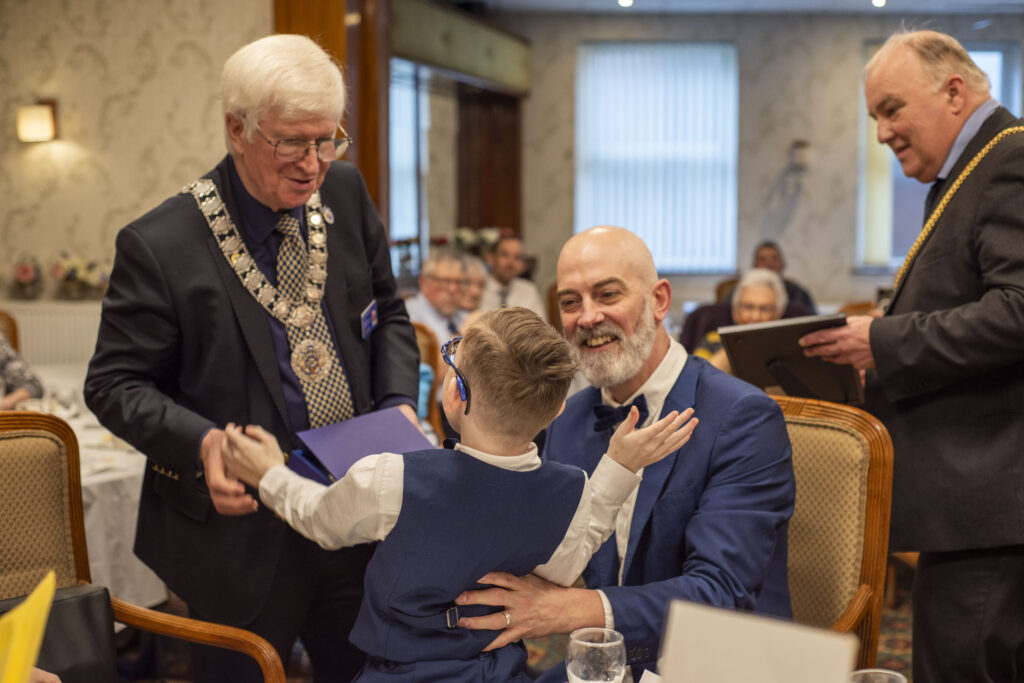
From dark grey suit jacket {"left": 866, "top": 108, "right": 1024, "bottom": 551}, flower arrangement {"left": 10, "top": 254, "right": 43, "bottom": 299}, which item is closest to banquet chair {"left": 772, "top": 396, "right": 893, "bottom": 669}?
dark grey suit jacket {"left": 866, "top": 108, "right": 1024, "bottom": 551}

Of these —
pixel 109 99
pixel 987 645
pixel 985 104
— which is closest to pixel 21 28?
pixel 109 99

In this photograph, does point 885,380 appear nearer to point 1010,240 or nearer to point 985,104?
point 1010,240

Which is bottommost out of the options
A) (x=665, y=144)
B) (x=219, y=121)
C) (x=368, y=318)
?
(x=368, y=318)

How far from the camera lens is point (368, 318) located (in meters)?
1.85

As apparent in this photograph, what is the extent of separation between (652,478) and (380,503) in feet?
1.82

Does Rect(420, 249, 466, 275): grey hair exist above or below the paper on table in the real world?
above

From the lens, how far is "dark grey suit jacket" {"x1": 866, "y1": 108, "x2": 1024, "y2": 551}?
5.87 feet

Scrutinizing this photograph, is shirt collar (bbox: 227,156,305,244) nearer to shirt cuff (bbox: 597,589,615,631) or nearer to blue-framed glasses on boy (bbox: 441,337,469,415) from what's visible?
blue-framed glasses on boy (bbox: 441,337,469,415)

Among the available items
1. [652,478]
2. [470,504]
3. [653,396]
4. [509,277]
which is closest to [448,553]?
[470,504]

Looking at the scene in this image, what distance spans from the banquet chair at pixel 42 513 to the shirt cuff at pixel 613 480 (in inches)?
32.4

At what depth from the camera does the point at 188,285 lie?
1.62 m

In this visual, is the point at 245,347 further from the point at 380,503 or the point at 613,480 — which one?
the point at 613,480

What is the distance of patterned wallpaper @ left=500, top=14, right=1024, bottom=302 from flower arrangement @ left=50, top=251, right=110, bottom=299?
470 cm

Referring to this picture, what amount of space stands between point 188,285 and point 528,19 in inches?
345
